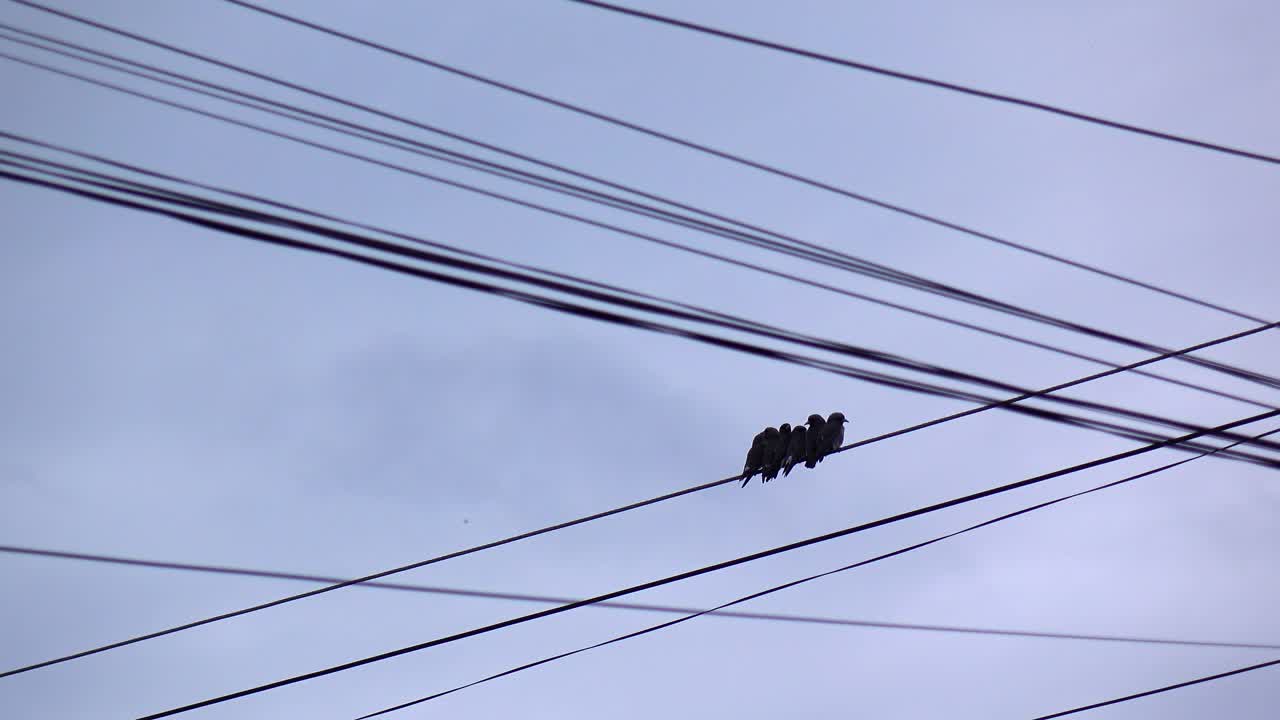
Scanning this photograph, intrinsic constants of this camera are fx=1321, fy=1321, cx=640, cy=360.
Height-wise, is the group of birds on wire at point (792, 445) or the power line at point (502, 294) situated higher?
the group of birds on wire at point (792, 445)

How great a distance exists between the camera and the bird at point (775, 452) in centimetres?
1227

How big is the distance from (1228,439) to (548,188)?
4613 millimetres

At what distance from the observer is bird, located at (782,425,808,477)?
40.5 feet

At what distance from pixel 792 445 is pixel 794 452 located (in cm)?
11

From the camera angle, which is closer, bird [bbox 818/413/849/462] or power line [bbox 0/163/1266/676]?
power line [bbox 0/163/1266/676]

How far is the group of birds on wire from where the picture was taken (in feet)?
40.3

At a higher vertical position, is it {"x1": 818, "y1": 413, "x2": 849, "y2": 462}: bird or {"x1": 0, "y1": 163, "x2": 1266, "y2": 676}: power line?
{"x1": 818, "y1": 413, "x2": 849, "y2": 462}: bird

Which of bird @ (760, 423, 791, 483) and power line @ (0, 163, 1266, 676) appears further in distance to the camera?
bird @ (760, 423, 791, 483)

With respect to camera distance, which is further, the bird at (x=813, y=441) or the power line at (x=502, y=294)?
the bird at (x=813, y=441)

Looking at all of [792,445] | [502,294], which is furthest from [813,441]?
[502,294]

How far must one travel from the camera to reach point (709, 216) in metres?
8.05

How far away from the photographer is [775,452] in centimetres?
1255

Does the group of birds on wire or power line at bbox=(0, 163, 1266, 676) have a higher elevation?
the group of birds on wire

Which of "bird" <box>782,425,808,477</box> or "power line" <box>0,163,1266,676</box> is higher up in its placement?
"bird" <box>782,425,808,477</box>
